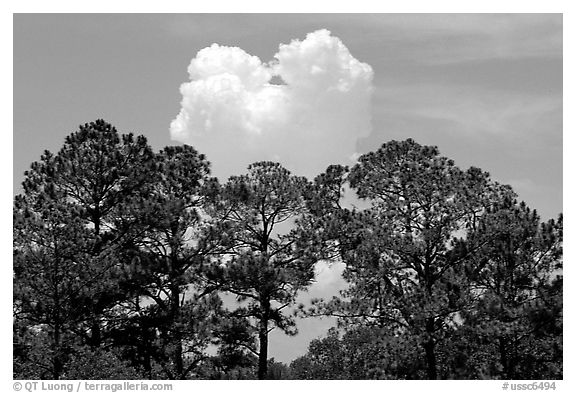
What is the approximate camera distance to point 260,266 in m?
29.1

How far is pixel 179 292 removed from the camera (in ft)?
95.5

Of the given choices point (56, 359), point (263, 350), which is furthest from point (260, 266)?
point (56, 359)

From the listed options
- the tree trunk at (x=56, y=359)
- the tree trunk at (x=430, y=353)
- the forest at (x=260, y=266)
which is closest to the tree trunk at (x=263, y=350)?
the forest at (x=260, y=266)

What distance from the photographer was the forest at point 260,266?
2488 cm

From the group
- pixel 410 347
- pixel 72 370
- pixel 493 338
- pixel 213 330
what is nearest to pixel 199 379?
pixel 213 330

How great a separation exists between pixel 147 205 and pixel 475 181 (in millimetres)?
11419

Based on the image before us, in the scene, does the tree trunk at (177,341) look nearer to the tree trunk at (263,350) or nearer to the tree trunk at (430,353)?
the tree trunk at (263,350)

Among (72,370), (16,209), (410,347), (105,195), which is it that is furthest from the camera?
(105,195)

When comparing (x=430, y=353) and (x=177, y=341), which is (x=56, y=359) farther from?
(x=430, y=353)

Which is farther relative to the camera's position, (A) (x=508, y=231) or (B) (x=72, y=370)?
(A) (x=508, y=231)

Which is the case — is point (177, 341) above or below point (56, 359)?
above

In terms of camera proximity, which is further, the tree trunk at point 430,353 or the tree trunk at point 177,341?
the tree trunk at point 177,341

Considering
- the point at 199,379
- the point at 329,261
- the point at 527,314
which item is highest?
the point at 329,261
